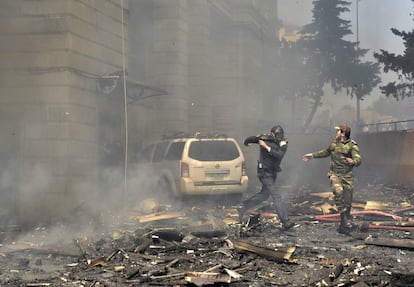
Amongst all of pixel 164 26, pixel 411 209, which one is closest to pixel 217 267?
pixel 411 209

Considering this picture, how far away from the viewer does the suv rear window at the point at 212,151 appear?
437 inches

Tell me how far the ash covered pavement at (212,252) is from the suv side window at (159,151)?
76.0 inches

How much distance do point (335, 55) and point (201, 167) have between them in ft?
87.3

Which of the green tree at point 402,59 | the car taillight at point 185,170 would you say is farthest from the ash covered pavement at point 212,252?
the green tree at point 402,59

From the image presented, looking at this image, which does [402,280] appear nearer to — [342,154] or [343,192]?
[343,192]

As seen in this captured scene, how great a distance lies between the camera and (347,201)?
8.30 meters

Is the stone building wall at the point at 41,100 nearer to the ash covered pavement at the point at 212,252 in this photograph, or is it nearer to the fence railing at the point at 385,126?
the ash covered pavement at the point at 212,252

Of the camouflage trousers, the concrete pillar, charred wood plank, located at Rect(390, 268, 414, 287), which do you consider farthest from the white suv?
the concrete pillar

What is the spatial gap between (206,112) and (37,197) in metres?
11.3

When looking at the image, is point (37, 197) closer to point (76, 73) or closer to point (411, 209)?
point (76, 73)

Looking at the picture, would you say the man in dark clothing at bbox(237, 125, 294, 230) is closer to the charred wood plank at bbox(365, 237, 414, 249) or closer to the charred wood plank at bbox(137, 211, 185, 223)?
the charred wood plank at bbox(137, 211, 185, 223)

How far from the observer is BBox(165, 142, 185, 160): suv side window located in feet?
37.0

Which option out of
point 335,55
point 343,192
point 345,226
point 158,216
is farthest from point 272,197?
point 335,55

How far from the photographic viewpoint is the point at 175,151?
1147 centimetres
